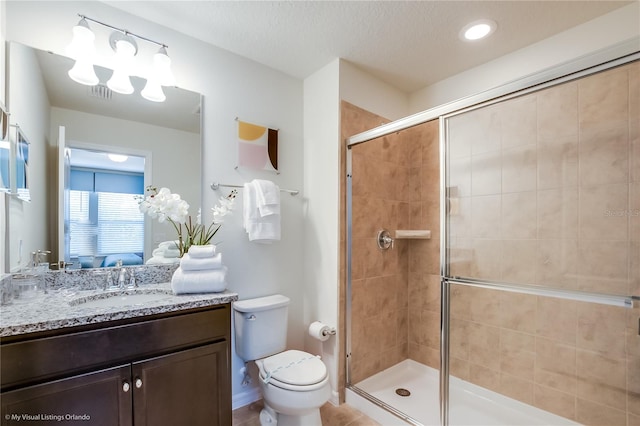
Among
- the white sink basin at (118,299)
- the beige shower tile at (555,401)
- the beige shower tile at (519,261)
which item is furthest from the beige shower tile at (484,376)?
Result: the white sink basin at (118,299)

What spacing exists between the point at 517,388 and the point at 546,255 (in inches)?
37.0

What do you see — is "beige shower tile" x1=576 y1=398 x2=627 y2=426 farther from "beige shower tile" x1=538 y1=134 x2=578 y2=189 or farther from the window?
the window

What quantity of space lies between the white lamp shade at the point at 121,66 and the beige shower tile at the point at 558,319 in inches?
111

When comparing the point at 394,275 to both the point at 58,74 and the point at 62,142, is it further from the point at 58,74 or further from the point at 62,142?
the point at 58,74

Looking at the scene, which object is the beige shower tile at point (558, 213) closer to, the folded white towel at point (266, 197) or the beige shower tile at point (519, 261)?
the beige shower tile at point (519, 261)

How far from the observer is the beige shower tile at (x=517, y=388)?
1.95 meters

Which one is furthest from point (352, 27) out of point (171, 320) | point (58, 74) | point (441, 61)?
point (171, 320)

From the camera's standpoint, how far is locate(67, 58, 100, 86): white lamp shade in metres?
1.46

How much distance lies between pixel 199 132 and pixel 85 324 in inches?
48.3

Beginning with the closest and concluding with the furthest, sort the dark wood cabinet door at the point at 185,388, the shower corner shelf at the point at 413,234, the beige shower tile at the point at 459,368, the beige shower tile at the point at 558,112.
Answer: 1. the dark wood cabinet door at the point at 185,388
2. the beige shower tile at the point at 558,112
3. the beige shower tile at the point at 459,368
4. the shower corner shelf at the point at 413,234

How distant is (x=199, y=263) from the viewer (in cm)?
149

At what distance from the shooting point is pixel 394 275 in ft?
8.23

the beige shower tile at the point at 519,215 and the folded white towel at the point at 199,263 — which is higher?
the beige shower tile at the point at 519,215

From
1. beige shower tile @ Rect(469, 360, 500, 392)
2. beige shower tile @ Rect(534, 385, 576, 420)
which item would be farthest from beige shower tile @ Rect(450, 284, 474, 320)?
beige shower tile @ Rect(534, 385, 576, 420)
